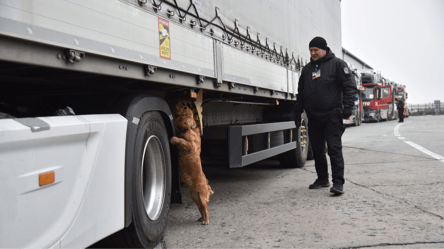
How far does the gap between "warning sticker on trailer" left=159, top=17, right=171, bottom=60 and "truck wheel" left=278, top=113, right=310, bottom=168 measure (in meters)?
4.69

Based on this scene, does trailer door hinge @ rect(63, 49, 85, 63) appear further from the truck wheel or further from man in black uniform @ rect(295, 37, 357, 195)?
the truck wheel

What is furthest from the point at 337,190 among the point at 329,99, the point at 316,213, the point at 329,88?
the point at 329,88

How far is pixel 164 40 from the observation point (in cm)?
315

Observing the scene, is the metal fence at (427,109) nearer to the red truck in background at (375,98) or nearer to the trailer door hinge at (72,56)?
the red truck in background at (375,98)

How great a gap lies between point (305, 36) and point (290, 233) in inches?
216

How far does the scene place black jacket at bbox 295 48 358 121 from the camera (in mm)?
5598

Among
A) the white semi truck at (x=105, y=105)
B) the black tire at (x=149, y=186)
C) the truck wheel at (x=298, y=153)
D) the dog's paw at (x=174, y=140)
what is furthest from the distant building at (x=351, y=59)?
the black tire at (x=149, y=186)

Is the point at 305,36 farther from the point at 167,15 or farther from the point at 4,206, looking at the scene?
the point at 4,206

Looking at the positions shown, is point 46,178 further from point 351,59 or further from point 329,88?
point 351,59

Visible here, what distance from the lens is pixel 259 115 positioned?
758 centimetres

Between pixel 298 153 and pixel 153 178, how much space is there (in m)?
4.70

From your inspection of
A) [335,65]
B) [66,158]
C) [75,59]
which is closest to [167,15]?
[75,59]

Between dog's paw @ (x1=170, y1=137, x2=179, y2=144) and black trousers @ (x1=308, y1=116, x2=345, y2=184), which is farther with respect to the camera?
black trousers @ (x1=308, y1=116, x2=345, y2=184)

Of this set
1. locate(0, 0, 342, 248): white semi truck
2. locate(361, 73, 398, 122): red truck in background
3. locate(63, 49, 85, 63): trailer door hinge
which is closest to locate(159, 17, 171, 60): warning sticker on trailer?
locate(0, 0, 342, 248): white semi truck
